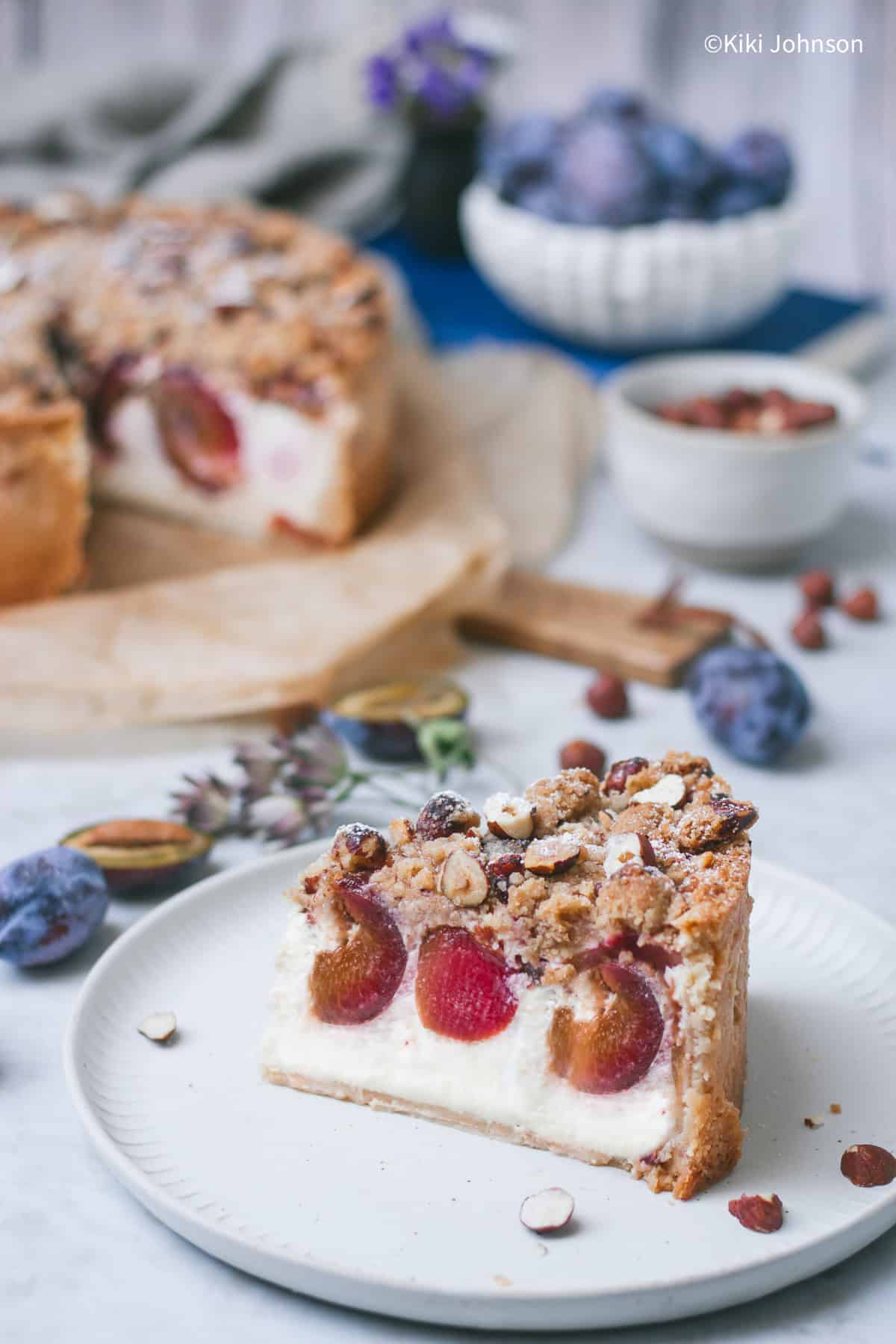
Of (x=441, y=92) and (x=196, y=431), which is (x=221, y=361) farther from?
(x=441, y=92)

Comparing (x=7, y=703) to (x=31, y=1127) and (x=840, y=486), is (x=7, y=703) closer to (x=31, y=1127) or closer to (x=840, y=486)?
(x=31, y=1127)

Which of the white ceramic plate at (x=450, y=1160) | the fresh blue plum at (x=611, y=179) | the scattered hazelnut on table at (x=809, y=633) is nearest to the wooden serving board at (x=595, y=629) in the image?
the scattered hazelnut on table at (x=809, y=633)

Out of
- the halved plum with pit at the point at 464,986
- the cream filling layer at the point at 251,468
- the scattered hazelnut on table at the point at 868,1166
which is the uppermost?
the halved plum with pit at the point at 464,986

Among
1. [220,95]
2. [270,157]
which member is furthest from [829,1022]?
[220,95]

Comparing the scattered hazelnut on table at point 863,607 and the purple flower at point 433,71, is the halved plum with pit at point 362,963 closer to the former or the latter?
the scattered hazelnut on table at point 863,607

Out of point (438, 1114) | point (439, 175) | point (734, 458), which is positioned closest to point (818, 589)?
point (734, 458)
